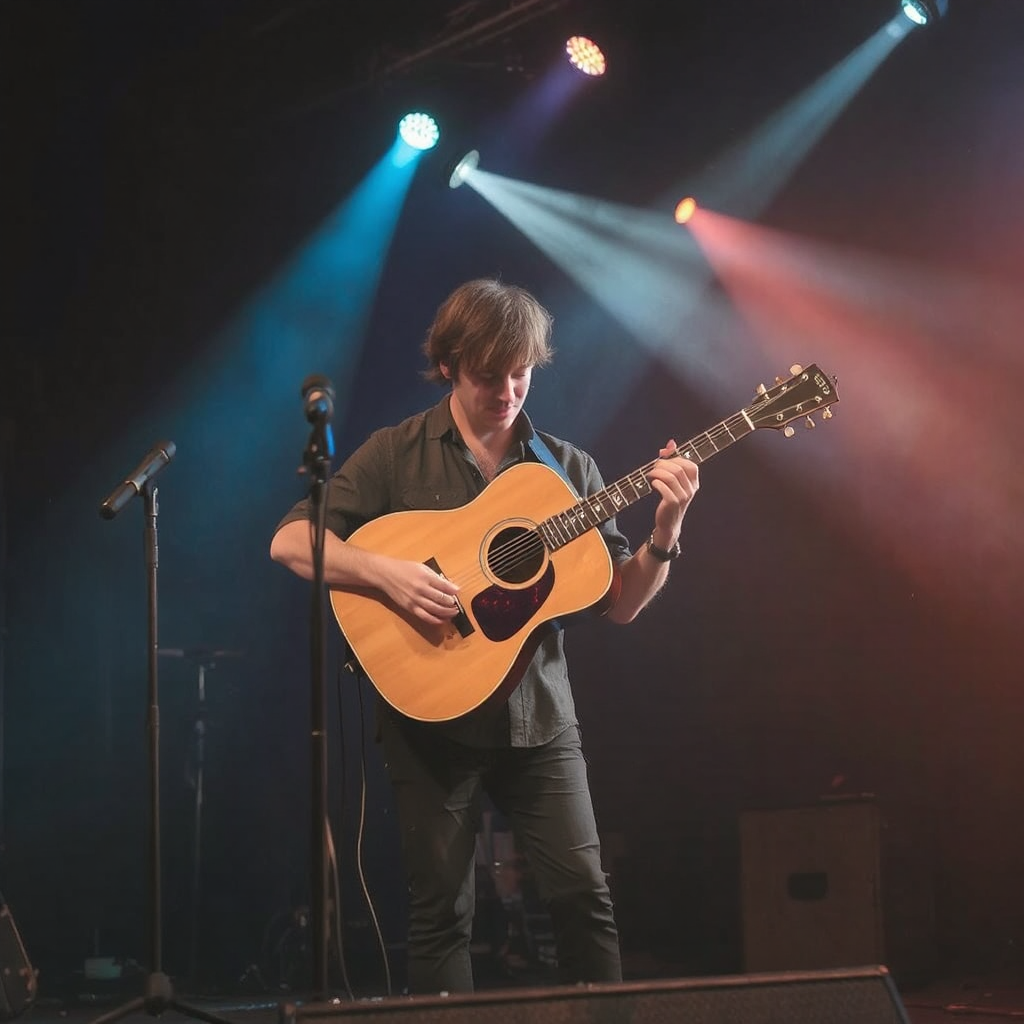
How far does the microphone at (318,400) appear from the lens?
2502 mm

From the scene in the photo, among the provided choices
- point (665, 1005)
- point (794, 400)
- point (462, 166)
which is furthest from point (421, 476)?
point (462, 166)

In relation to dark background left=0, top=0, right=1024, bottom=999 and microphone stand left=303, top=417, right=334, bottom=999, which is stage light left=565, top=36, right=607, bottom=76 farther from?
microphone stand left=303, top=417, right=334, bottom=999

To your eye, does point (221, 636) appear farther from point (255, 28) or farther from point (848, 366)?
point (848, 366)

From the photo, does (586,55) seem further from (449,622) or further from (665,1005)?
(665,1005)

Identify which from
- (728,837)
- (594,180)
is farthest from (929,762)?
(594,180)

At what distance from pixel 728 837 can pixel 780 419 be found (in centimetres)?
408

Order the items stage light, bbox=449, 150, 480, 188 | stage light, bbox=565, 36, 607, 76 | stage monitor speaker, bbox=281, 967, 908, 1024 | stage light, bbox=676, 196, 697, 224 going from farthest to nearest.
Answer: stage light, bbox=676, 196, 697, 224 < stage light, bbox=449, 150, 480, 188 < stage light, bbox=565, 36, 607, 76 < stage monitor speaker, bbox=281, 967, 908, 1024

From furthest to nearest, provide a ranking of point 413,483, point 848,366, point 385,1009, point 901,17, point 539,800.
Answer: point 848,366 < point 901,17 < point 413,483 < point 539,800 < point 385,1009

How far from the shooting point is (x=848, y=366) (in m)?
6.60

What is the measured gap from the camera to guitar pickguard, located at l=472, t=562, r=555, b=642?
3168 millimetres

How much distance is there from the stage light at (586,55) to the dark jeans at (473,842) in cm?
435

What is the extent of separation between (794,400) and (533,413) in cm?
390

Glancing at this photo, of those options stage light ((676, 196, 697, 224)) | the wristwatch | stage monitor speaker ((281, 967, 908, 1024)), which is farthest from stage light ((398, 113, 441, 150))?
stage monitor speaker ((281, 967, 908, 1024))

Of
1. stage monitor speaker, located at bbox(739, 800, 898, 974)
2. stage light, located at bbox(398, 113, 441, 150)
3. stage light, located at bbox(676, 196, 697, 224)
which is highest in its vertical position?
stage light, located at bbox(398, 113, 441, 150)
